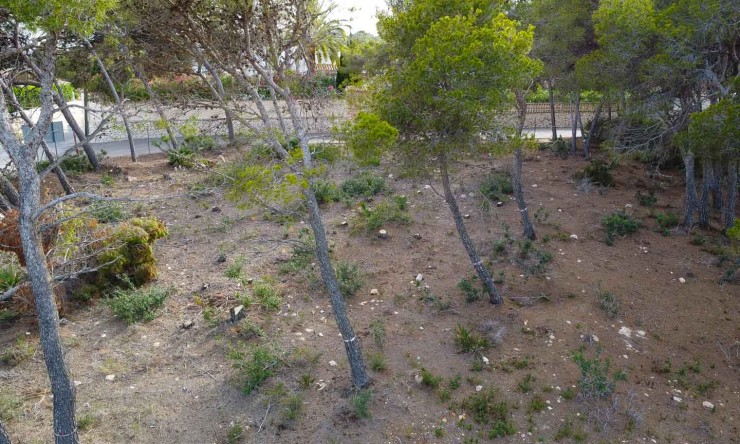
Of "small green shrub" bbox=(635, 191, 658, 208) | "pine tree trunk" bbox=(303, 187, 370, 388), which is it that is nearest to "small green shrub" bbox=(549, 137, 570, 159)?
"small green shrub" bbox=(635, 191, 658, 208)

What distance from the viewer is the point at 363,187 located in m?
13.3

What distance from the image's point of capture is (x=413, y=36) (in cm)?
712

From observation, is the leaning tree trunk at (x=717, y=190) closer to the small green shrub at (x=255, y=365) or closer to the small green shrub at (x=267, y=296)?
the small green shrub at (x=267, y=296)

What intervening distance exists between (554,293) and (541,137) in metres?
12.9

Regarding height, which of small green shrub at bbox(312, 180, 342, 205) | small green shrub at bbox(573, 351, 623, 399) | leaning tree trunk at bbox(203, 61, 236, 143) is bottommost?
small green shrub at bbox(573, 351, 623, 399)

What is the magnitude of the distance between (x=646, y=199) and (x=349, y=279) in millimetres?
7862

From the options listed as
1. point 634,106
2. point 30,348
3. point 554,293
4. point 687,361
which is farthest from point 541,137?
point 30,348

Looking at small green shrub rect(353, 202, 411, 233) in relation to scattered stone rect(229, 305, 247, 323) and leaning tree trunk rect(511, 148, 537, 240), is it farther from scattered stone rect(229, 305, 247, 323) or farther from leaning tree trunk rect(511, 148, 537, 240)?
scattered stone rect(229, 305, 247, 323)

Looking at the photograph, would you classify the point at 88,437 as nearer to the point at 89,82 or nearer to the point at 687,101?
the point at 687,101

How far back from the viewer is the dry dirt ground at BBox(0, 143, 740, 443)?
6168mm

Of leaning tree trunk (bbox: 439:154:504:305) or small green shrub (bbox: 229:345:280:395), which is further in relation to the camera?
leaning tree trunk (bbox: 439:154:504:305)

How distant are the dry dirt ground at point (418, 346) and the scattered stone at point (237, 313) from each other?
0.45ft

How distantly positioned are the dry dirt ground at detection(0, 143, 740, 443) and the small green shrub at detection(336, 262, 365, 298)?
0.85ft

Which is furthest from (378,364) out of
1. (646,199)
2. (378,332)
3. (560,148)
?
(560,148)
